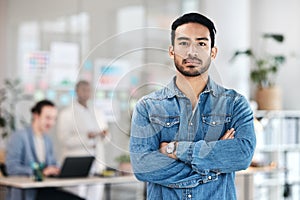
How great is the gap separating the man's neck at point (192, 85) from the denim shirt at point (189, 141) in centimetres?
2

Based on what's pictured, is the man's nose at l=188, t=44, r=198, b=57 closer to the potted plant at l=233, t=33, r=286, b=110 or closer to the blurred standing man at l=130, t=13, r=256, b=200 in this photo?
the blurred standing man at l=130, t=13, r=256, b=200

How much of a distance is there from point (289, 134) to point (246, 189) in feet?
4.64

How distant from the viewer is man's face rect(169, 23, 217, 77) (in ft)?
7.80

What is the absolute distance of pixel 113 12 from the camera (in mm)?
8102

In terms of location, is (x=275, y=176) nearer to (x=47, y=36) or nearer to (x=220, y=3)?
(x=220, y=3)

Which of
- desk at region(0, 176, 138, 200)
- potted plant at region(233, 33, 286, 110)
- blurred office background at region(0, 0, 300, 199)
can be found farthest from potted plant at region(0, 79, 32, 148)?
potted plant at region(233, 33, 286, 110)

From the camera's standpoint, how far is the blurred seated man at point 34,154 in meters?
5.71

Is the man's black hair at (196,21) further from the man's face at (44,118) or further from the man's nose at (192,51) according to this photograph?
the man's face at (44,118)

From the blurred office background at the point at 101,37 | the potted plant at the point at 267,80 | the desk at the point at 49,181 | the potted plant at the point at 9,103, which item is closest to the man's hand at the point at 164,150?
the desk at the point at 49,181

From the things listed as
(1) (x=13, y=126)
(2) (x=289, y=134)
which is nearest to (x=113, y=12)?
(1) (x=13, y=126)

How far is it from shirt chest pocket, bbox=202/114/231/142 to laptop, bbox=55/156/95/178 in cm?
343

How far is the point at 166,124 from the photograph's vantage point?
242 cm

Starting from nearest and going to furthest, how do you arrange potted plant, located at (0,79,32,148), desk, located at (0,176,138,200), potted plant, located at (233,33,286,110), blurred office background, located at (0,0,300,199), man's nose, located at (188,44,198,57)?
man's nose, located at (188,44,198,57) → desk, located at (0,176,138,200) → potted plant, located at (0,79,32,148) → blurred office background, located at (0,0,300,199) → potted plant, located at (233,33,286,110)

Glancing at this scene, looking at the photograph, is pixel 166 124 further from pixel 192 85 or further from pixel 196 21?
pixel 196 21
